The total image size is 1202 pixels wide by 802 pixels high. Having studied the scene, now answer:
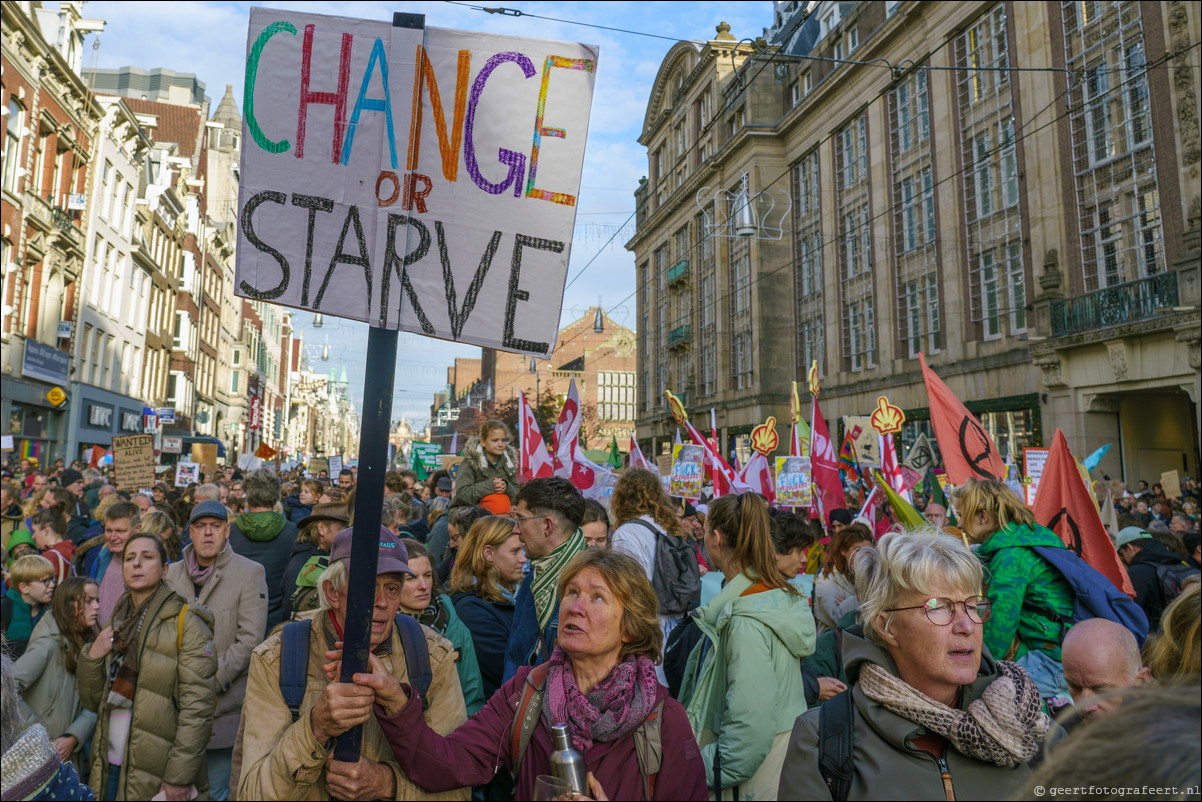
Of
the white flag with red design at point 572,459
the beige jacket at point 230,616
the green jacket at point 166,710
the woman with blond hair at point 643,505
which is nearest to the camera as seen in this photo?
the green jacket at point 166,710

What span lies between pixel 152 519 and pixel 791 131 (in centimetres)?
3486

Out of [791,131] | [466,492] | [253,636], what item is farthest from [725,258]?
[253,636]

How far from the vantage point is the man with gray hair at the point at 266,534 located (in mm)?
6246

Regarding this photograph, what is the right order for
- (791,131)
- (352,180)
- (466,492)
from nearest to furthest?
(352,180)
(466,492)
(791,131)

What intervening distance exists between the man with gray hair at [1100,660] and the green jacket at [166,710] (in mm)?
3757

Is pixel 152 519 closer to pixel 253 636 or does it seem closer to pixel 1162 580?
pixel 253 636

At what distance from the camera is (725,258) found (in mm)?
41812

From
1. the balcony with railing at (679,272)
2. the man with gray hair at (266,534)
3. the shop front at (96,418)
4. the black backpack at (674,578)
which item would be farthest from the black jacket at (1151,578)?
the balcony with railing at (679,272)

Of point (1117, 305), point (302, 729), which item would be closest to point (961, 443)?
point (302, 729)

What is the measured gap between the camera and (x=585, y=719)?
8.32 ft

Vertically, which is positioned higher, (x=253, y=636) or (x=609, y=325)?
(x=609, y=325)

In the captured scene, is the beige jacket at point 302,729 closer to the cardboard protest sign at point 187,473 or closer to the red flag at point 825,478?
the red flag at point 825,478

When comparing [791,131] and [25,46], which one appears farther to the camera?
[791,131]

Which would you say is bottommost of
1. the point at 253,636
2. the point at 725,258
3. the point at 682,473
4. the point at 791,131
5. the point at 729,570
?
the point at 253,636
